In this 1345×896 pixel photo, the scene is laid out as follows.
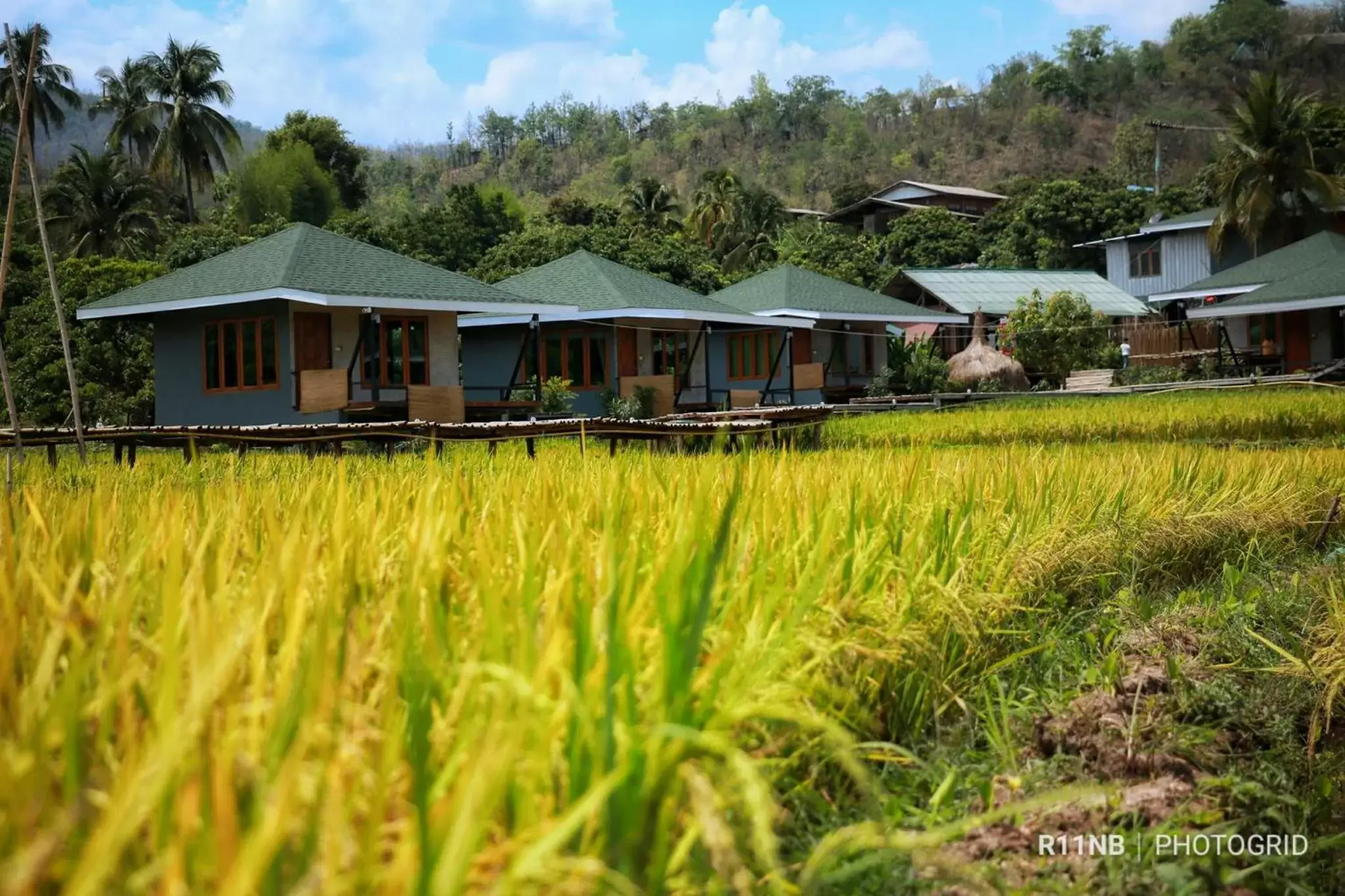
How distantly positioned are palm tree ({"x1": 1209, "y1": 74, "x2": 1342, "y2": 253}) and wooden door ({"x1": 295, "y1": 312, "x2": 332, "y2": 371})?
3404cm

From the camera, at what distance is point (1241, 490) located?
7.12m

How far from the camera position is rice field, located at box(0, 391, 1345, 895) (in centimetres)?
132

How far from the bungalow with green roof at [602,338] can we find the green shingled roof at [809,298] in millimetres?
1963

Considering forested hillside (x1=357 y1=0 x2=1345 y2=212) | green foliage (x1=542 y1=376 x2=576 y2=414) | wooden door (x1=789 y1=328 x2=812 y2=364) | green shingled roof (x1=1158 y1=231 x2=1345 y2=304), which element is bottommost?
green foliage (x1=542 y1=376 x2=576 y2=414)

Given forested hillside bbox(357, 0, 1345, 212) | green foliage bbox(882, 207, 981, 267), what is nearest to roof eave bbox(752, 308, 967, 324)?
green foliage bbox(882, 207, 981, 267)

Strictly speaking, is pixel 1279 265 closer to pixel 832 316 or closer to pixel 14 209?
pixel 832 316

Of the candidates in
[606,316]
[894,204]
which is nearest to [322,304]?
[606,316]

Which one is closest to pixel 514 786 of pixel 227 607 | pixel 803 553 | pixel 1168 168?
pixel 227 607

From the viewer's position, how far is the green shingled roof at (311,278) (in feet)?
69.5

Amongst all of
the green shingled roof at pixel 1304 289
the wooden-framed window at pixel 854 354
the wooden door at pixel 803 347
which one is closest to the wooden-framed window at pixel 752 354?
the wooden door at pixel 803 347

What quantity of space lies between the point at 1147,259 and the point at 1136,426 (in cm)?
3860

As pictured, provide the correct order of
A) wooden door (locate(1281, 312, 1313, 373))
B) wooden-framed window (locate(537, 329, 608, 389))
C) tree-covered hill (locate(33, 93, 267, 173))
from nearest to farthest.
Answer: wooden-framed window (locate(537, 329, 608, 389)) → wooden door (locate(1281, 312, 1313, 373)) → tree-covered hill (locate(33, 93, 267, 173))

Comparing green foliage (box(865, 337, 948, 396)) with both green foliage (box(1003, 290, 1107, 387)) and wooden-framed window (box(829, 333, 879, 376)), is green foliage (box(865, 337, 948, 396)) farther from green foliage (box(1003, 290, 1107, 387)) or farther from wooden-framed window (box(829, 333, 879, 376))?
green foliage (box(1003, 290, 1107, 387))

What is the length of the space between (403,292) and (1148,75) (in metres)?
96.0
